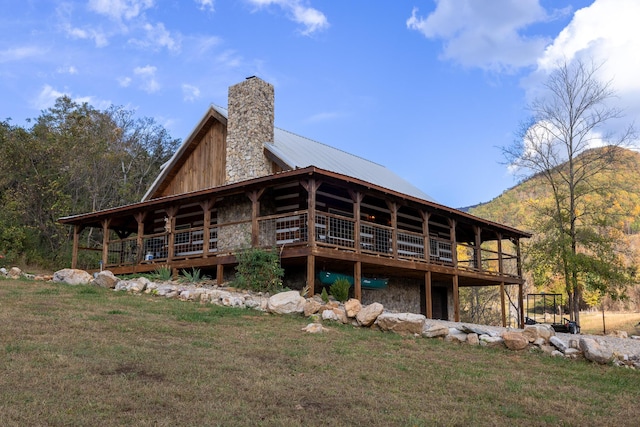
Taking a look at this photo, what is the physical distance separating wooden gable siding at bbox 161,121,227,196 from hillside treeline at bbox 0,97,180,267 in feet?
35.9

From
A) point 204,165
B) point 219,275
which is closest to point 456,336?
point 219,275

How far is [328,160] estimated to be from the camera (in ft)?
82.3

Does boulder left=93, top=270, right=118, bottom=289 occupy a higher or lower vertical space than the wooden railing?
lower

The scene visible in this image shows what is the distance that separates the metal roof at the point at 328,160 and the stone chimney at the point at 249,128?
0.51m

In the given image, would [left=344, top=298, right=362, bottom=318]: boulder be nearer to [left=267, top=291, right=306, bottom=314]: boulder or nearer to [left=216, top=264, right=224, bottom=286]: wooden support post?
[left=267, top=291, right=306, bottom=314]: boulder

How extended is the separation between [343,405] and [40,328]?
6016 millimetres

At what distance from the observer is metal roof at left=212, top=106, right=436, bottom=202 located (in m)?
21.5

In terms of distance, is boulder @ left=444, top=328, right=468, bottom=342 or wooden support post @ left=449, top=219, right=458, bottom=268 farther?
wooden support post @ left=449, top=219, right=458, bottom=268

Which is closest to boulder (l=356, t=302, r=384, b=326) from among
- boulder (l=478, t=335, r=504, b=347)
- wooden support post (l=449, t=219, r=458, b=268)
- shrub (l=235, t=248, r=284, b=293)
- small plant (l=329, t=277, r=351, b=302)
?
boulder (l=478, t=335, r=504, b=347)

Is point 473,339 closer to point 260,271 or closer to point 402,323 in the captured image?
point 402,323

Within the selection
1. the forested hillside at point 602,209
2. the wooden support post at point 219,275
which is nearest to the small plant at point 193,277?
the wooden support post at point 219,275

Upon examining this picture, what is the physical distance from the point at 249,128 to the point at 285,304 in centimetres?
897

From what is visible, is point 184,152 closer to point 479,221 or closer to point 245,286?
point 245,286

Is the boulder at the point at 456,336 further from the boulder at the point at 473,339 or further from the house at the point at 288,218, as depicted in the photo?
the house at the point at 288,218
